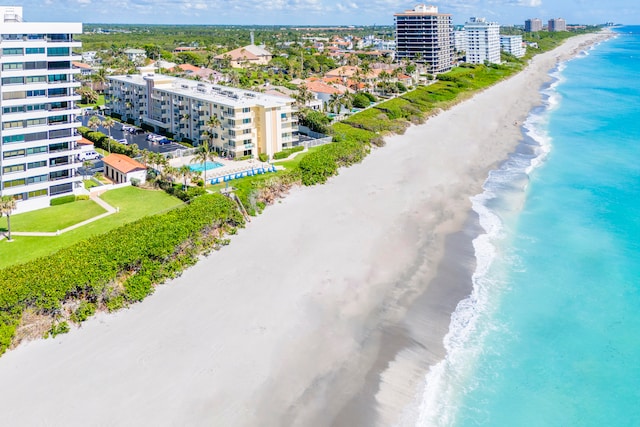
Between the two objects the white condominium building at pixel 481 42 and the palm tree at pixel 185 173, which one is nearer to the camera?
the palm tree at pixel 185 173

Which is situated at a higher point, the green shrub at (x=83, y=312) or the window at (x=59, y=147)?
the window at (x=59, y=147)

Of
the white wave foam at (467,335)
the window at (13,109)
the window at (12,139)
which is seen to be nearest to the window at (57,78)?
the window at (13,109)

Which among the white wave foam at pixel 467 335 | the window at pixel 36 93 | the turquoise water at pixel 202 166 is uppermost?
the window at pixel 36 93

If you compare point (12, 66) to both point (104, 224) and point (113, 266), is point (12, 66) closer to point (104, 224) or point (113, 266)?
point (104, 224)

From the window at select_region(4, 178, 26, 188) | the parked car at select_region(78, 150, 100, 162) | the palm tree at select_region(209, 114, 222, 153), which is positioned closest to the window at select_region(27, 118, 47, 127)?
the window at select_region(4, 178, 26, 188)

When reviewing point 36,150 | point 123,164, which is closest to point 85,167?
point 123,164

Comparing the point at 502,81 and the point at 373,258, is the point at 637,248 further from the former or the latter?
the point at 502,81

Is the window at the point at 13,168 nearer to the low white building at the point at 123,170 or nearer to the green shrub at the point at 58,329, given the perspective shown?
the low white building at the point at 123,170
